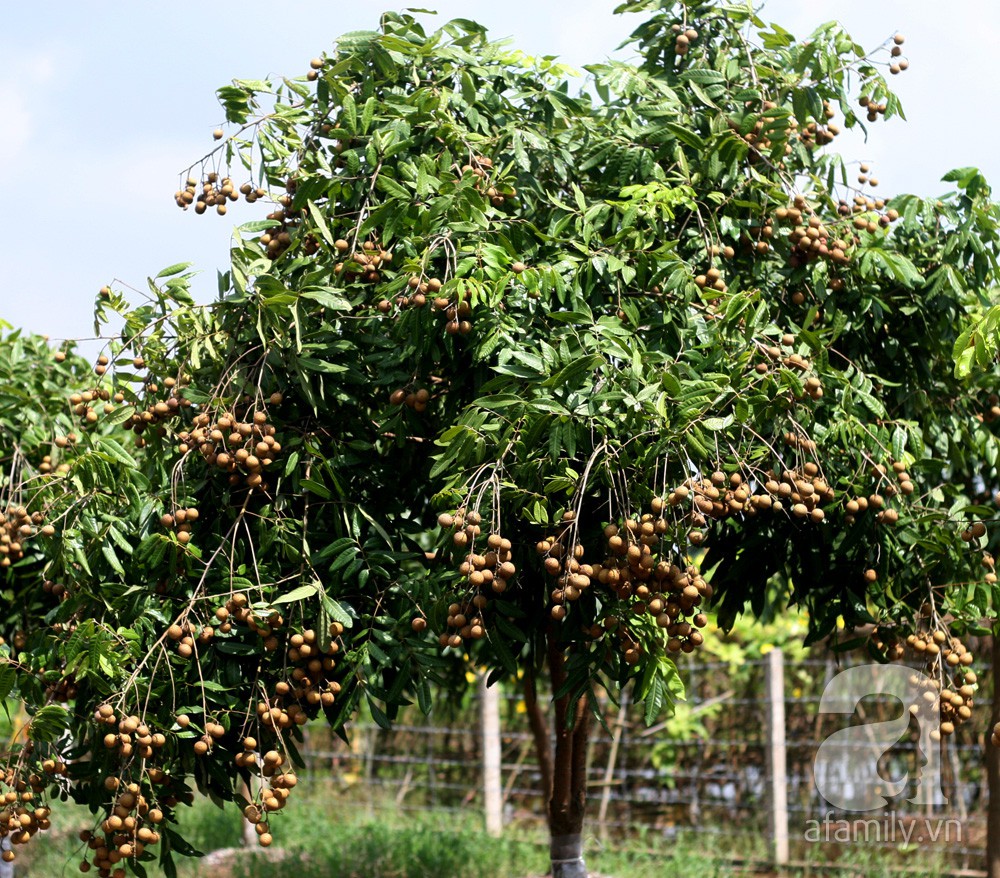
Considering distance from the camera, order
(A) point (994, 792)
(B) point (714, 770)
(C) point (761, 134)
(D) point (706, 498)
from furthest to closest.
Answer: (B) point (714, 770) < (A) point (994, 792) < (C) point (761, 134) < (D) point (706, 498)

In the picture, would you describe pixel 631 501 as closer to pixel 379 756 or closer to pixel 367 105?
pixel 367 105

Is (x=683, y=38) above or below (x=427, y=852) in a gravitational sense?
above

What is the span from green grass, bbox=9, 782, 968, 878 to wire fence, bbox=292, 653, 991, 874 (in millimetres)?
123

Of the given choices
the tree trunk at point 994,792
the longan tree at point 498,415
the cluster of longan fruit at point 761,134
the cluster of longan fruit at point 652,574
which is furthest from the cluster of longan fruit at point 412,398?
the tree trunk at point 994,792

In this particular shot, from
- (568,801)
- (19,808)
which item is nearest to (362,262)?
(19,808)

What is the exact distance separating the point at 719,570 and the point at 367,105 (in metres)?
1.81

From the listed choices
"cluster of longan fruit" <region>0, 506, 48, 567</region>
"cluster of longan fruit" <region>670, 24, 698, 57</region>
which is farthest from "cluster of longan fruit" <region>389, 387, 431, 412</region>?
"cluster of longan fruit" <region>670, 24, 698, 57</region>

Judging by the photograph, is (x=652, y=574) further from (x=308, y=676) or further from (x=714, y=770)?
(x=714, y=770)

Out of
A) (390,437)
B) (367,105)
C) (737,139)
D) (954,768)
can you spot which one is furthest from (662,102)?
(954,768)

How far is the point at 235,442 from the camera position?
3084 mm

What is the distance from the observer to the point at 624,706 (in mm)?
8055

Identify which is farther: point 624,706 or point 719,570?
point 624,706

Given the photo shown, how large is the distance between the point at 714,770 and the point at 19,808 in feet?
17.9

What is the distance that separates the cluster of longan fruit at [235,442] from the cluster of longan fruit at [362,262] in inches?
16.2
